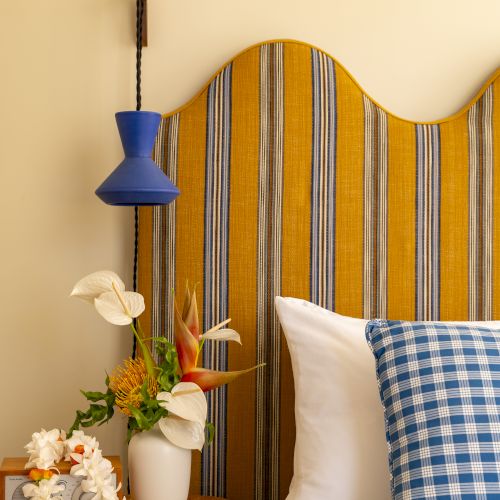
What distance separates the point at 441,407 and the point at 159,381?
1.79 ft

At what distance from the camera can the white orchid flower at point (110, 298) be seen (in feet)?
4.92

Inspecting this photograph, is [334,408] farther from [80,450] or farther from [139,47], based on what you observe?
[139,47]

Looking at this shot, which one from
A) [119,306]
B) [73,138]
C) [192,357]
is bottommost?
[192,357]

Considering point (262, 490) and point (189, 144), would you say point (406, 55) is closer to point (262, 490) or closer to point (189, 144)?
point (189, 144)

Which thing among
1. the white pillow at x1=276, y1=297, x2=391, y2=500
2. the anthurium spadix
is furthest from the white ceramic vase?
the white pillow at x1=276, y1=297, x2=391, y2=500

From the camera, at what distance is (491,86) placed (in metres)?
1.82

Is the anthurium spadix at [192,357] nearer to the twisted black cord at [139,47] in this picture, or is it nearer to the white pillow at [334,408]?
the white pillow at [334,408]

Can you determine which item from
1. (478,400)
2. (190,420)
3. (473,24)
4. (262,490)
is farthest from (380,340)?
(473,24)

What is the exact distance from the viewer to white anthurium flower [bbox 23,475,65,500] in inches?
54.0

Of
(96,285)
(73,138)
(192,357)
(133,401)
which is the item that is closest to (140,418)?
(133,401)

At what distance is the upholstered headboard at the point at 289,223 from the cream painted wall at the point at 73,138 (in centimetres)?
11

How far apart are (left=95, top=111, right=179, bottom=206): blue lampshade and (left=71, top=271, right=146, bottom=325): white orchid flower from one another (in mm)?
170

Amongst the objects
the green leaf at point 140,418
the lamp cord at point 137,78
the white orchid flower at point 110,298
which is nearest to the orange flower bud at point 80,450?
the green leaf at point 140,418

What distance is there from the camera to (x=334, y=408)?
59.7 inches
